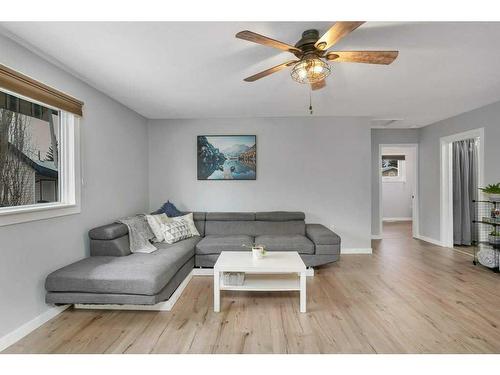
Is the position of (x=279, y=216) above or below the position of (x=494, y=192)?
below

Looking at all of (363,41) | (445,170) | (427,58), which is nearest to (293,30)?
(363,41)

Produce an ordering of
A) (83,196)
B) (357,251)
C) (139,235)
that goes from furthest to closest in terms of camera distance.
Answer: (357,251) < (139,235) < (83,196)

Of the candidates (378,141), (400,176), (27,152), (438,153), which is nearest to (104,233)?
(27,152)

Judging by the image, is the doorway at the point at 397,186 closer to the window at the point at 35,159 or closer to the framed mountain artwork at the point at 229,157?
the framed mountain artwork at the point at 229,157

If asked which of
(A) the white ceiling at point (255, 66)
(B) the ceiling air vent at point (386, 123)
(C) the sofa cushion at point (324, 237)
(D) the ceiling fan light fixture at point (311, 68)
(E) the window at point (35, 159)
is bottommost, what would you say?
(C) the sofa cushion at point (324, 237)

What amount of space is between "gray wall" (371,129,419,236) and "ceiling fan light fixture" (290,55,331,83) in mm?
4087

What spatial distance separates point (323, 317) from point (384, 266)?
1.91 m

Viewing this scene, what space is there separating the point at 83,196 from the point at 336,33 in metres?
2.79

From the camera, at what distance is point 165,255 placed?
8.70ft

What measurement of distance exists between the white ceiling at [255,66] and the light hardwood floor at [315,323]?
89.0 inches

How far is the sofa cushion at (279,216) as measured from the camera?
4.05 meters

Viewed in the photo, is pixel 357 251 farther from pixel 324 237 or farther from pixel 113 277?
pixel 113 277

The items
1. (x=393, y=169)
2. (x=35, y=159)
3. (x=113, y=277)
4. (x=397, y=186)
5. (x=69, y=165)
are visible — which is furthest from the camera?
(x=393, y=169)

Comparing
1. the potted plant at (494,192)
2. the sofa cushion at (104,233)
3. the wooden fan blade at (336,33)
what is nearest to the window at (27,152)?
the sofa cushion at (104,233)
